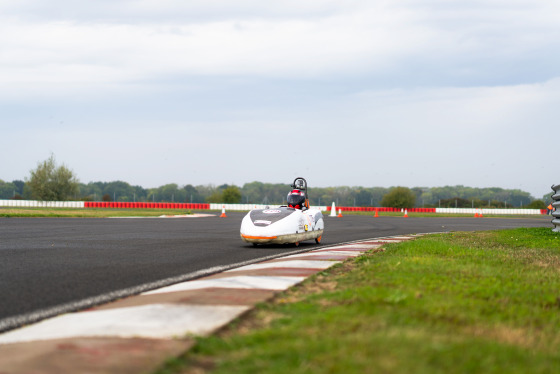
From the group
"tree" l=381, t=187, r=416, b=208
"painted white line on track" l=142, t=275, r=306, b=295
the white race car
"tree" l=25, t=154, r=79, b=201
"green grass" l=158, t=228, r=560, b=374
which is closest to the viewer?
"green grass" l=158, t=228, r=560, b=374

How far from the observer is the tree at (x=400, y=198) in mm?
97188

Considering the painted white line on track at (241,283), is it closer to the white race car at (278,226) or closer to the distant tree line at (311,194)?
the white race car at (278,226)

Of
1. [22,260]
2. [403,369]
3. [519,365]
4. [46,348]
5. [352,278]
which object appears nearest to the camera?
[403,369]

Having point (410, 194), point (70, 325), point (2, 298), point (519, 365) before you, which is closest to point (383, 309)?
point (519, 365)

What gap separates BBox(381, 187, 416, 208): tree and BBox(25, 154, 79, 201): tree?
50114 millimetres

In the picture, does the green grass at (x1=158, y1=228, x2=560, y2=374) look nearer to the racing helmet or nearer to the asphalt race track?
the asphalt race track

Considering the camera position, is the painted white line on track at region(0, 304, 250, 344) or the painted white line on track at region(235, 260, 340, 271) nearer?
the painted white line on track at region(0, 304, 250, 344)

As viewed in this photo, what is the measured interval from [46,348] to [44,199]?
74454mm

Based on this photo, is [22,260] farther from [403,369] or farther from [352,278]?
[403,369]

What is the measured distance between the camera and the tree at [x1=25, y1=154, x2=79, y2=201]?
7288 centimetres

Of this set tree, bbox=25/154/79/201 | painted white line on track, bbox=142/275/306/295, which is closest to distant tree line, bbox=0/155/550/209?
tree, bbox=25/154/79/201

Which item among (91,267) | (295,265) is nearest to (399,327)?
(295,265)

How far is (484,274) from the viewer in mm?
7848

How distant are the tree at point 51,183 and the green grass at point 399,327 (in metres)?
71.0
